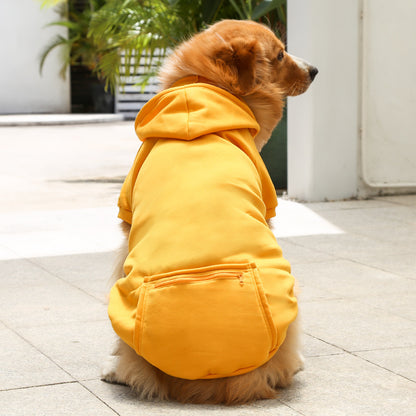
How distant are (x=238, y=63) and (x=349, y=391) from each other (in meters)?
1.33

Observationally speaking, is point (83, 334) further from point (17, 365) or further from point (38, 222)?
point (38, 222)

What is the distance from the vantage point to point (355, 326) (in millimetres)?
4012

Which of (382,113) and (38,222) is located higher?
(382,113)

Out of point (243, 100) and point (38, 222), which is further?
point (38, 222)

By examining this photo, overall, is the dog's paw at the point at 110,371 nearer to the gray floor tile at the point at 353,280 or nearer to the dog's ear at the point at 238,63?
the dog's ear at the point at 238,63

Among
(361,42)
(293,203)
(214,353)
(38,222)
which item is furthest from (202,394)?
(361,42)

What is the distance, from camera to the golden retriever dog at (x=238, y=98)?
114 inches

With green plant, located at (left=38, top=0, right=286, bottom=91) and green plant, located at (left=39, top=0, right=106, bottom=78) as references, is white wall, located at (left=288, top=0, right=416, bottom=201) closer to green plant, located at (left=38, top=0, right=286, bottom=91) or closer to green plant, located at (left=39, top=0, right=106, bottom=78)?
green plant, located at (left=38, top=0, right=286, bottom=91)

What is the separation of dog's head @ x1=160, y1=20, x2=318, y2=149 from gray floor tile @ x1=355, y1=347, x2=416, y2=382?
1.04m

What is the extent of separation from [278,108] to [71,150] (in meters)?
11.7

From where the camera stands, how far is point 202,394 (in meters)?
2.91

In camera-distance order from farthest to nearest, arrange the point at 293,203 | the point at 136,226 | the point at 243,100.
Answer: the point at 293,203, the point at 243,100, the point at 136,226

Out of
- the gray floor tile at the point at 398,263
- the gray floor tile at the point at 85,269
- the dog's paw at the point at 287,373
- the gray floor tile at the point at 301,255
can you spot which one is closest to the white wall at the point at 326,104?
the gray floor tile at the point at 301,255

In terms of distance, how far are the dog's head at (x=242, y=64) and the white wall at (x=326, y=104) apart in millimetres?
4468
